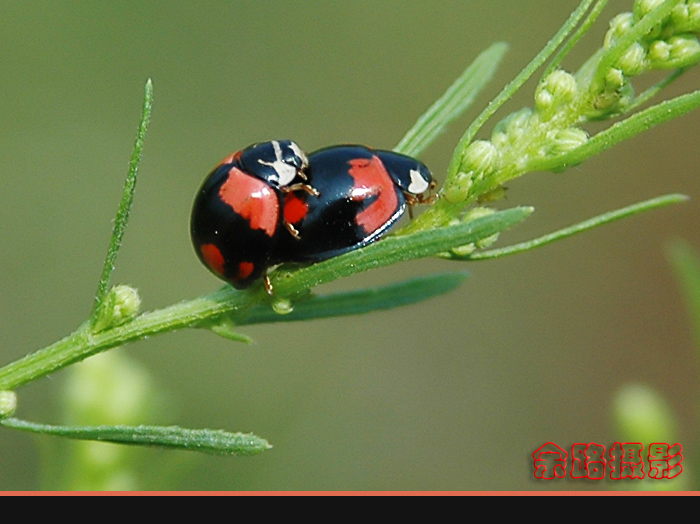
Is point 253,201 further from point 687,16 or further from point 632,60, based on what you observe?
point 687,16

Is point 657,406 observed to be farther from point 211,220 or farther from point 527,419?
point 527,419

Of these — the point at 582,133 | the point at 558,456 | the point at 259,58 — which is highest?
the point at 259,58

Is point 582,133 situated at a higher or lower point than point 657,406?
higher

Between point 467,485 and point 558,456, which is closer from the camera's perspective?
point 558,456

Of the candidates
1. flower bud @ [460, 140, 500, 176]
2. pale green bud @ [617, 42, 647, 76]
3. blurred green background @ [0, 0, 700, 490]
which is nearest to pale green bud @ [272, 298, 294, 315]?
flower bud @ [460, 140, 500, 176]

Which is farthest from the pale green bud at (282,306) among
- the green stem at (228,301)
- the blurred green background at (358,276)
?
the blurred green background at (358,276)

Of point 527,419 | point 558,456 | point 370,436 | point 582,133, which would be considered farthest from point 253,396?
point 582,133

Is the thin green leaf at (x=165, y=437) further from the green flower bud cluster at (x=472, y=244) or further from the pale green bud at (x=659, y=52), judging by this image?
the pale green bud at (x=659, y=52)
